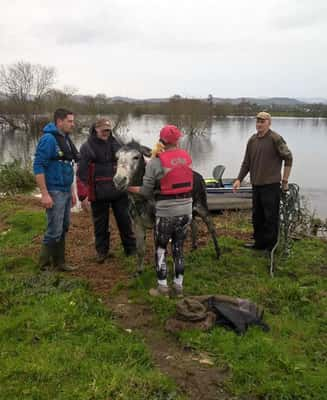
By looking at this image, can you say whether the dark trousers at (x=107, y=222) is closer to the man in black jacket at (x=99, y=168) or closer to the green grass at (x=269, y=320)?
the man in black jacket at (x=99, y=168)

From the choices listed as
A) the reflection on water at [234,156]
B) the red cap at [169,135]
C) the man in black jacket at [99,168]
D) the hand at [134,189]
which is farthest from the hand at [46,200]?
the reflection on water at [234,156]

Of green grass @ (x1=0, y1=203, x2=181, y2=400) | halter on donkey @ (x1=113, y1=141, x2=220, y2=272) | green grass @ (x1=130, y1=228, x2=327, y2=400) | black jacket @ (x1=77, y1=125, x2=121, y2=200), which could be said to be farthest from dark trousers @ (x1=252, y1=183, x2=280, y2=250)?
green grass @ (x1=0, y1=203, x2=181, y2=400)

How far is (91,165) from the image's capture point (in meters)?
5.37

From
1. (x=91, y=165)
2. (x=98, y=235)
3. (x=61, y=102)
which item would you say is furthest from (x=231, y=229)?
(x=61, y=102)

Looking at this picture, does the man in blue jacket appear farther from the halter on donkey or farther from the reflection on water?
the reflection on water

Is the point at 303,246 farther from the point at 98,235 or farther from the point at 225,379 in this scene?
the point at 225,379

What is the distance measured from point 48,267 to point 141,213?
162 cm

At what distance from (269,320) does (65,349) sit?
2.19 metres

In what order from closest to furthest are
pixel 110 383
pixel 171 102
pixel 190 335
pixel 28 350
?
1. pixel 110 383
2. pixel 28 350
3. pixel 190 335
4. pixel 171 102

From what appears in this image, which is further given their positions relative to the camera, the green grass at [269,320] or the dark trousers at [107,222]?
the dark trousers at [107,222]

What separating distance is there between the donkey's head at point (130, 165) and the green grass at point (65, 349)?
143cm

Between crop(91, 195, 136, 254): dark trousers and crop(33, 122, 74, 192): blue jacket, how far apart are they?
749 mm

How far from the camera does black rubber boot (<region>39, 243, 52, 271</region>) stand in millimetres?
5309

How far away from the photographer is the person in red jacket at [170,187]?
13.3 feet
